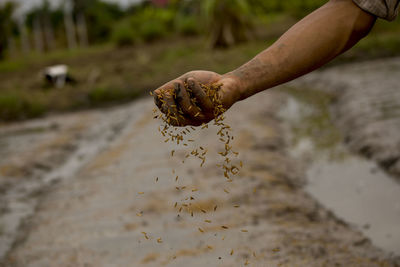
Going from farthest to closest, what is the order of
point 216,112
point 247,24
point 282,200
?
1. point 247,24
2. point 282,200
3. point 216,112

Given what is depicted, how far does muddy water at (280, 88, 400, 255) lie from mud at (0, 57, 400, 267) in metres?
0.11

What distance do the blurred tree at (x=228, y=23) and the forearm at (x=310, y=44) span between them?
11.3 meters

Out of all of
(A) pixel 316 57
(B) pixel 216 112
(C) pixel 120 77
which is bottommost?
(C) pixel 120 77

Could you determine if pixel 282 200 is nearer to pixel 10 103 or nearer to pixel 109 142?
pixel 109 142

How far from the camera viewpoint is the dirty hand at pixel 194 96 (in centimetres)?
145

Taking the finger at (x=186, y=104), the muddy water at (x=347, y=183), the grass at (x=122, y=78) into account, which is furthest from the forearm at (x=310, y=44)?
the grass at (x=122, y=78)

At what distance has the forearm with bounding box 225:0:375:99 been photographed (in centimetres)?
141

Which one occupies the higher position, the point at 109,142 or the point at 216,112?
the point at 216,112

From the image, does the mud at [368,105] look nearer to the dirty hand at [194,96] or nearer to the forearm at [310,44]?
the forearm at [310,44]

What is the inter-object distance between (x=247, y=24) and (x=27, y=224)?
10887 millimetres

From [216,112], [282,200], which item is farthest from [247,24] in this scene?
[216,112]

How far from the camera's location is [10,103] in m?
8.47

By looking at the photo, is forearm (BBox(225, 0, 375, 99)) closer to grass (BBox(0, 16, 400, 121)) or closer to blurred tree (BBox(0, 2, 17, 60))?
grass (BBox(0, 16, 400, 121))

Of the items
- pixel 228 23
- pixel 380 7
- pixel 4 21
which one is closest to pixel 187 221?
pixel 380 7
